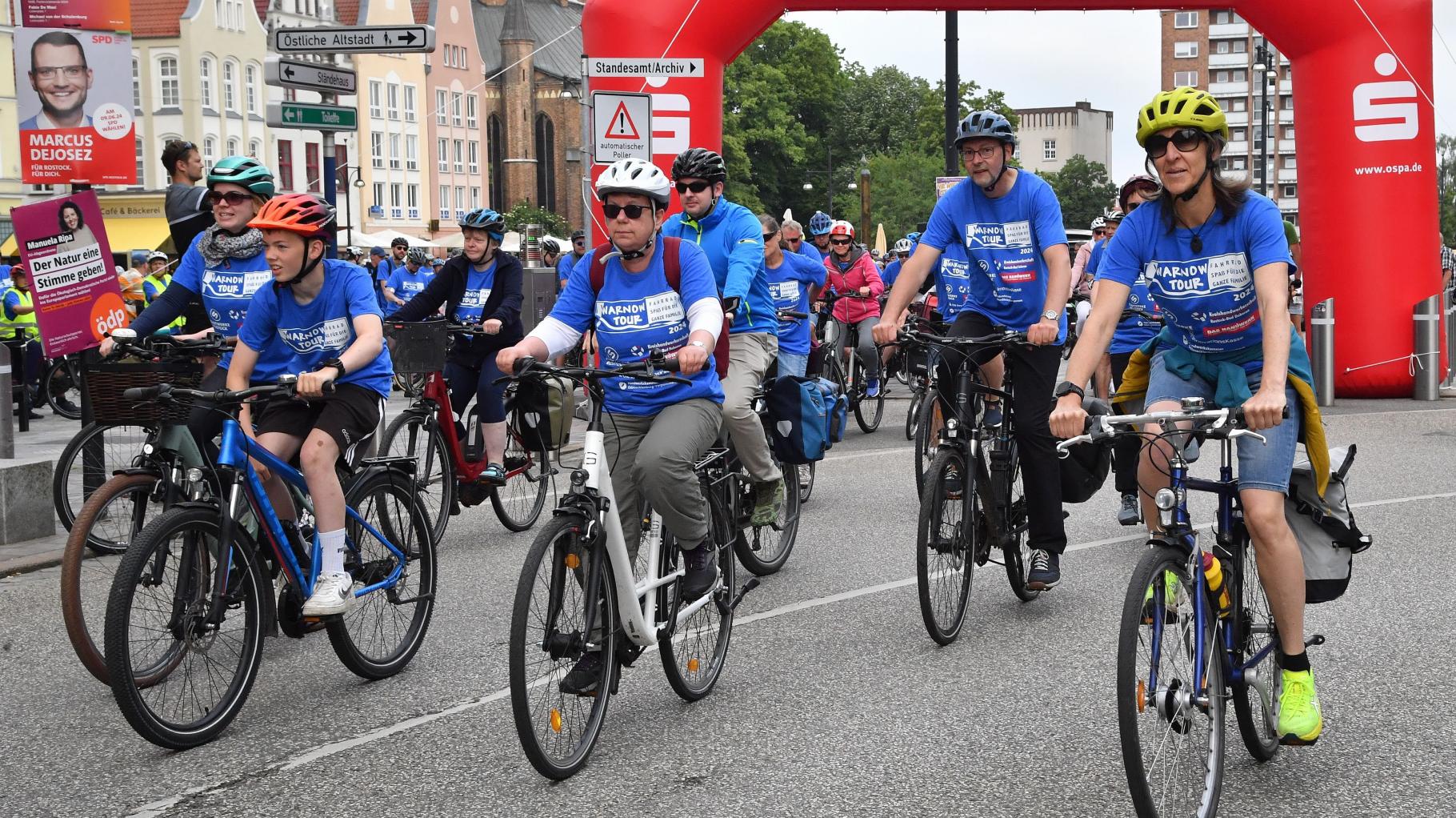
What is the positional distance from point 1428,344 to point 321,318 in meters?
14.1

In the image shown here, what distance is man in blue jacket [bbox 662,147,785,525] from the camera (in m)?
7.49

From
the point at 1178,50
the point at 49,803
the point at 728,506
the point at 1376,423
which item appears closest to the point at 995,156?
the point at 728,506

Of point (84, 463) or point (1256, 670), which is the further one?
point (84, 463)

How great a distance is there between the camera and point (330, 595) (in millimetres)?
5758

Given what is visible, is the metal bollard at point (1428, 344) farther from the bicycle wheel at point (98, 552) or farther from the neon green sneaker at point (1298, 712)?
the bicycle wheel at point (98, 552)

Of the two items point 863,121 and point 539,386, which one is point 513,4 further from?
point 539,386

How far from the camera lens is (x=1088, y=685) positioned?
5953 millimetres

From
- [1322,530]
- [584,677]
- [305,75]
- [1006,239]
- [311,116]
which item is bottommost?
[584,677]

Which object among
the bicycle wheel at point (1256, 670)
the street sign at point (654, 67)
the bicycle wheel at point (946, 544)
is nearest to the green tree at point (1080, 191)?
the street sign at point (654, 67)

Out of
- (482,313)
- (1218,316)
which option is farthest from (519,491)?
(1218,316)

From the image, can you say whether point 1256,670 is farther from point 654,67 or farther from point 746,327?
point 654,67

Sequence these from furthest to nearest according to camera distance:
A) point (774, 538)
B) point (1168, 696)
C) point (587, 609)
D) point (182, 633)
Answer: point (774, 538)
point (182, 633)
point (587, 609)
point (1168, 696)

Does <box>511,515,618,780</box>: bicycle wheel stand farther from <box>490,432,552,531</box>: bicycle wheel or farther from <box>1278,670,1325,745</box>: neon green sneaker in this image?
<box>490,432,552,531</box>: bicycle wheel

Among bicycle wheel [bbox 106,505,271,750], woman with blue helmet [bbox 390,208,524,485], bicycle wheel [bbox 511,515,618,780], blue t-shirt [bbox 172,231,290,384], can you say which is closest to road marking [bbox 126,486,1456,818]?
bicycle wheel [bbox 106,505,271,750]
